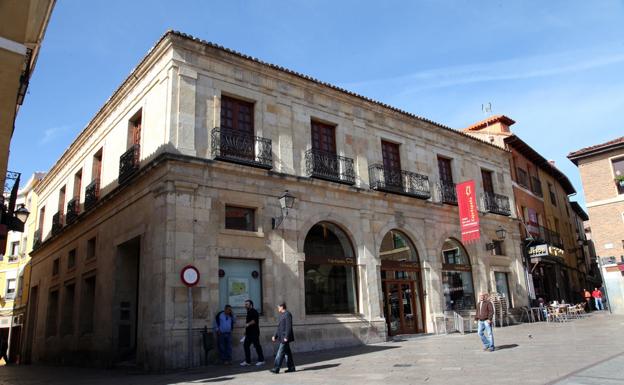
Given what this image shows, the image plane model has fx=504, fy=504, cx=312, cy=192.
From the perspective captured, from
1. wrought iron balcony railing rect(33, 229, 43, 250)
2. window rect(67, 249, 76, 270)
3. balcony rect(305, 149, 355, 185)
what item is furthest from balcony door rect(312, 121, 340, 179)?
wrought iron balcony railing rect(33, 229, 43, 250)

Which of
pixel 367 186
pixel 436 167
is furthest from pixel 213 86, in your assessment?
pixel 436 167

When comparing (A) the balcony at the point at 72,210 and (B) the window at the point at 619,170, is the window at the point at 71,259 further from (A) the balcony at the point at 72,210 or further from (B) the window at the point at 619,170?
(B) the window at the point at 619,170

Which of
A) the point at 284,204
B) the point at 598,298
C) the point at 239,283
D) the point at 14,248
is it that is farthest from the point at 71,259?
the point at 598,298

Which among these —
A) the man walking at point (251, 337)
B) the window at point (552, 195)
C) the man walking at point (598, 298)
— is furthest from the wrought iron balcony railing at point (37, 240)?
the man walking at point (598, 298)

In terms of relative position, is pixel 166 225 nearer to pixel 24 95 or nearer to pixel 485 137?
pixel 24 95

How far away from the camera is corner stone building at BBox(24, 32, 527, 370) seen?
12328 mm

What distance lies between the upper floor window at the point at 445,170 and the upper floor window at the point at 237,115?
29.0ft

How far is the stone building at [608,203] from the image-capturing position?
26.0m

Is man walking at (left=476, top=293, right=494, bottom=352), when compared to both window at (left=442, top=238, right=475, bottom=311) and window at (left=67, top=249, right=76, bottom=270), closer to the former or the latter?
window at (left=442, top=238, right=475, bottom=311)

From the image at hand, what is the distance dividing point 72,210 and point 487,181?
1717cm

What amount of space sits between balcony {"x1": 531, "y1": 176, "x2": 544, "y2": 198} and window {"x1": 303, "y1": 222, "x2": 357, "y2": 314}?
Answer: 15488 mm

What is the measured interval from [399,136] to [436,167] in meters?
2.19

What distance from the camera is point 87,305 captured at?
16.3 meters

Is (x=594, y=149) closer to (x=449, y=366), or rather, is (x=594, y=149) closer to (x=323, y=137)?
(x=323, y=137)
